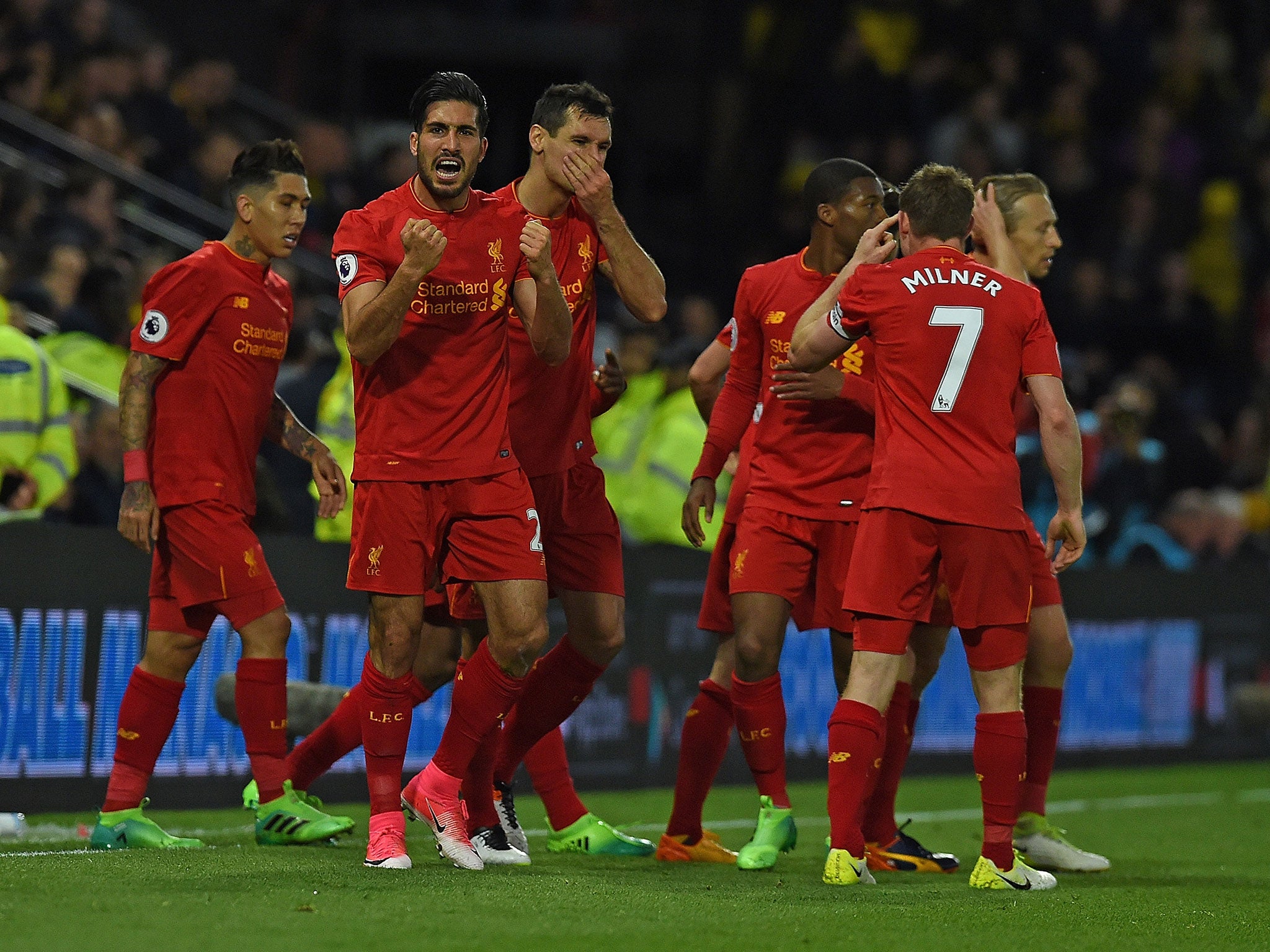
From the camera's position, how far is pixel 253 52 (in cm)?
1791

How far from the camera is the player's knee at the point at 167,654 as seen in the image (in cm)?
687

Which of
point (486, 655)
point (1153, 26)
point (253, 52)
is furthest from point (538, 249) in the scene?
point (1153, 26)

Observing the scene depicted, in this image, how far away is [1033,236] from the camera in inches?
276

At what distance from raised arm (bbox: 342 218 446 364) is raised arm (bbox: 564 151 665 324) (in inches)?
24.4

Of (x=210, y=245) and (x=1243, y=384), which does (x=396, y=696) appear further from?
(x=1243, y=384)

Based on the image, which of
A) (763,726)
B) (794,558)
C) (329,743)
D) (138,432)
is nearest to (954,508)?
(794,558)

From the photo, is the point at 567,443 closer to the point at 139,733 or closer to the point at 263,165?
the point at 263,165

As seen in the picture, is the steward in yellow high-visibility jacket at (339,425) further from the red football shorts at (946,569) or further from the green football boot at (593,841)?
the red football shorts at (946,569)

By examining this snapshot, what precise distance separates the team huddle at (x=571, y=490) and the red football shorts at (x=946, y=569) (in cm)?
1

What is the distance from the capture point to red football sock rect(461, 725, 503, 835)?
6.52 meters

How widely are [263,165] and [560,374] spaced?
4.63 feet

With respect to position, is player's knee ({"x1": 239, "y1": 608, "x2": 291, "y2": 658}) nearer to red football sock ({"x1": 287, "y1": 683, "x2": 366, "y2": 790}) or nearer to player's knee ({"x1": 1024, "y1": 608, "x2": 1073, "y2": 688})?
red football sock ({"x1": 287, "y1": 683, "x2": 366, "y2": 790})

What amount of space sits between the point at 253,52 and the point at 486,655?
1299 cm

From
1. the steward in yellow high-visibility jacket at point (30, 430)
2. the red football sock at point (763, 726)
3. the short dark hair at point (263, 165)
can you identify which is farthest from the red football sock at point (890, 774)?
the steward in yellow high-visibility jacket at point (30, 430)
